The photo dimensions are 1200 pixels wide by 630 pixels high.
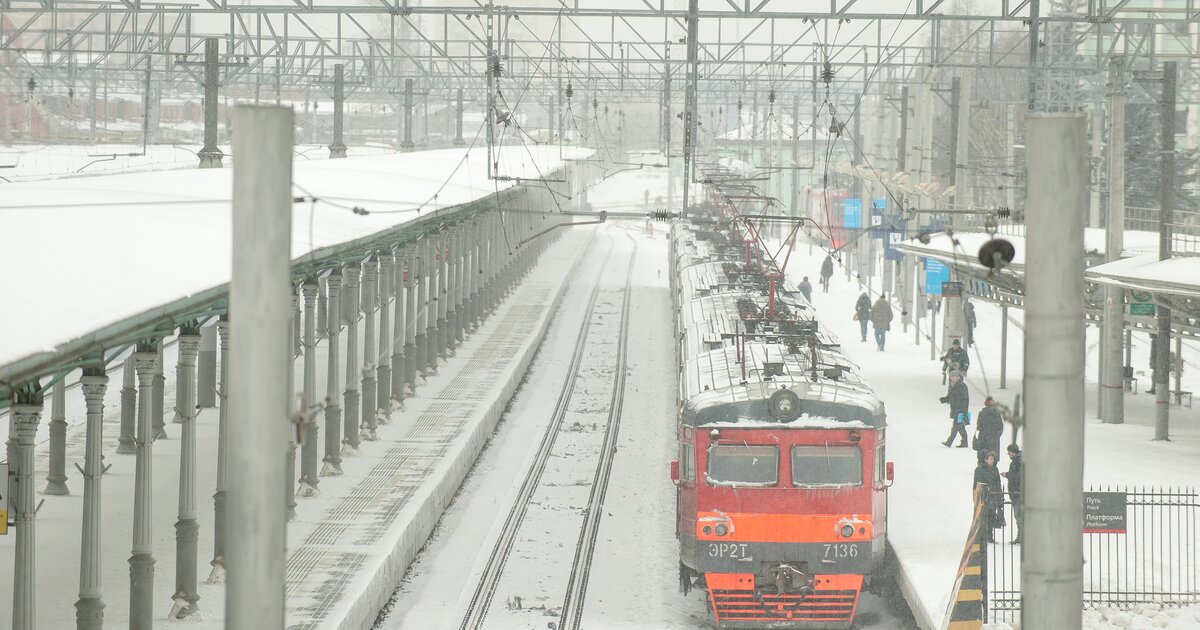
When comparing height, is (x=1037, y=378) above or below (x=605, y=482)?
above

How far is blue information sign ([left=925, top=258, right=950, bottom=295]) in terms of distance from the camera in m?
26.7

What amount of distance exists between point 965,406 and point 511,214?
24824 mm

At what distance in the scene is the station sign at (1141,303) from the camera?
2247 centimetres

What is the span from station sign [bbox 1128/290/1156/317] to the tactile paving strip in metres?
10.6

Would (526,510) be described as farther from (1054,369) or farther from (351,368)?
(1054,369)

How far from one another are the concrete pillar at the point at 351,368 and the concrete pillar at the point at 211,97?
4.08 meters

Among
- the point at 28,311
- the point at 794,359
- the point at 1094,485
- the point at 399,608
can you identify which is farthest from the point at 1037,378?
the point at 1094,485

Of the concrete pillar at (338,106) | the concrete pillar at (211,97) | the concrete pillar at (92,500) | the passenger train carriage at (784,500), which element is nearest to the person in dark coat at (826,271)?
the concrete pillar at (338,106)

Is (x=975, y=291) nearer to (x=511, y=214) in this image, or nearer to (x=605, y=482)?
(x=605, y=482)

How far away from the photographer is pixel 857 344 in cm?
3428

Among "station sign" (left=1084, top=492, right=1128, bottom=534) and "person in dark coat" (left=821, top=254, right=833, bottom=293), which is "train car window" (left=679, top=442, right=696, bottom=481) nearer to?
"station sign" (left=1084, top=492, right=1128, bottom=534)

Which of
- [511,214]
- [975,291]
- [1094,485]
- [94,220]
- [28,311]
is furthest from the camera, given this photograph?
[511,214]

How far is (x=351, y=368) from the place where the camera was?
20969 mm

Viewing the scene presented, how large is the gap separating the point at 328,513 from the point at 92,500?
6.47 meters
